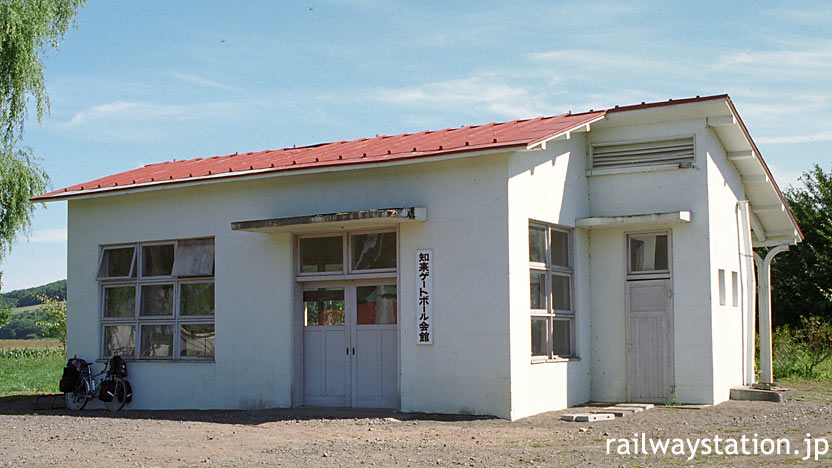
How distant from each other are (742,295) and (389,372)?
659cm

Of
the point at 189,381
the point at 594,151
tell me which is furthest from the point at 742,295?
the point at 189,381

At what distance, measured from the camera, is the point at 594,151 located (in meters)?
14.5

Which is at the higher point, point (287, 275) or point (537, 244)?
point (537, 244)

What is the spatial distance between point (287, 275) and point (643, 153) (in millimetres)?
5768

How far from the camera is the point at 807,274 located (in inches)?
1042

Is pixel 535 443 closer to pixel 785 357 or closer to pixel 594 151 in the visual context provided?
pixel 594 151

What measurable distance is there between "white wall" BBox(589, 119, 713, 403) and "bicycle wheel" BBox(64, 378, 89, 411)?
26.8 ft

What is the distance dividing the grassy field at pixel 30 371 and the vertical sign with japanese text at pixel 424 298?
9.41 meters

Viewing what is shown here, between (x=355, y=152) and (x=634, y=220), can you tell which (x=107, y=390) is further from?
(x=634, y=220)

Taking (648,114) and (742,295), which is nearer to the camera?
(648,114)

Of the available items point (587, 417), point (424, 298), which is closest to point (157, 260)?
point (424, 298)

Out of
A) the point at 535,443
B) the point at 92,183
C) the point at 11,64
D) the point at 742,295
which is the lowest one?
the point at 535,443

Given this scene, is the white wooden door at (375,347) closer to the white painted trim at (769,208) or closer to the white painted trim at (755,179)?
the white painted trim at (755,179)

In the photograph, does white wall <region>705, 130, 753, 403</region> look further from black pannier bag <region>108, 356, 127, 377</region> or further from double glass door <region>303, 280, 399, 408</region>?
black pannier bag <region>108, 356, 127, 377</region>
